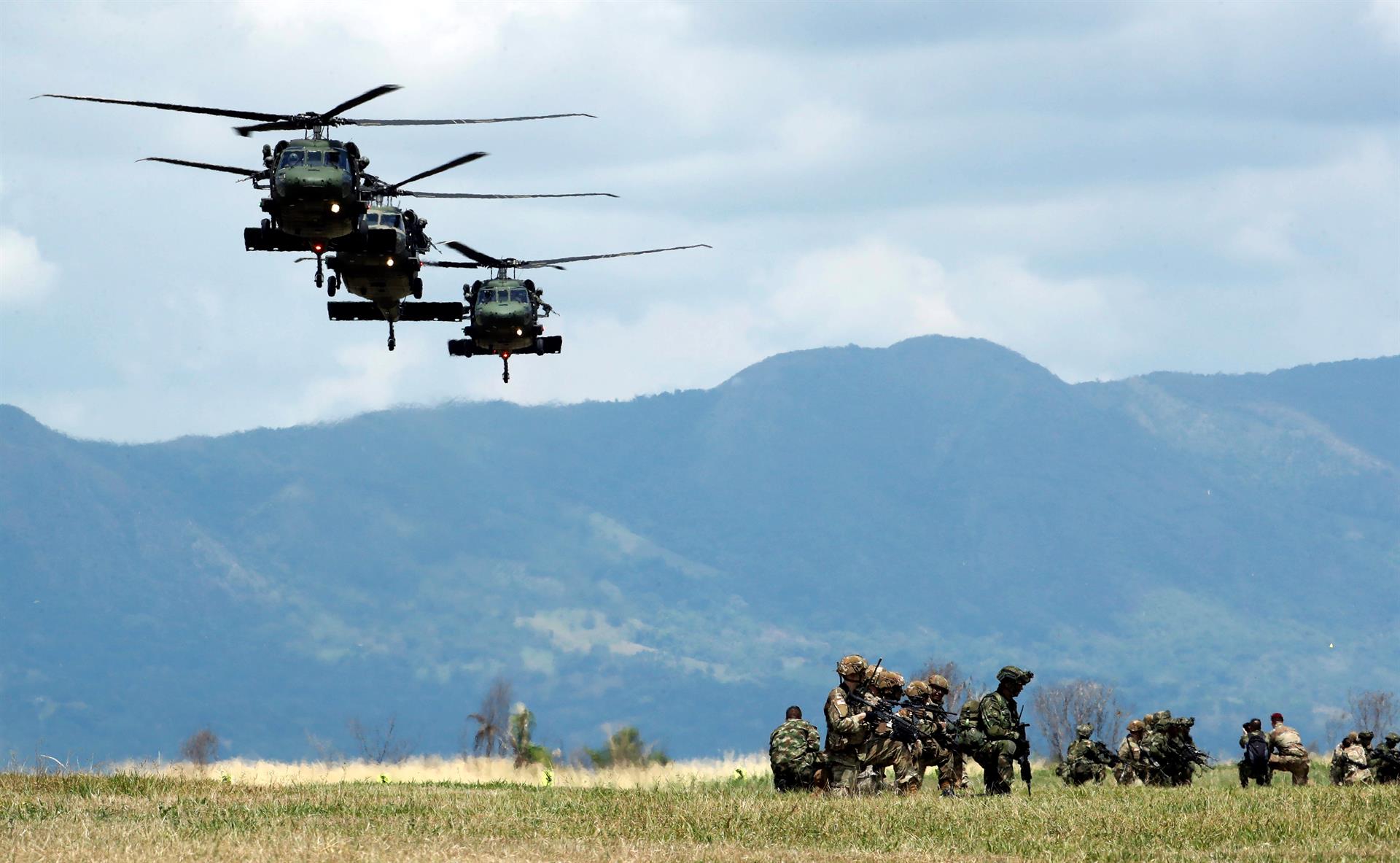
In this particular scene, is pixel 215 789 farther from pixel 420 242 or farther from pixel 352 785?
pixel 420 242

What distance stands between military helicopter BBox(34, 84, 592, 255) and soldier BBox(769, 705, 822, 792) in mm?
12053

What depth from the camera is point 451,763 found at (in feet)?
147

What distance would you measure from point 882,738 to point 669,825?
4.97 metres

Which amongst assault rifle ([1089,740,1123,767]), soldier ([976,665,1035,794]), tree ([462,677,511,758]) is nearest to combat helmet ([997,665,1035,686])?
soldier ([976,665,1035,794])

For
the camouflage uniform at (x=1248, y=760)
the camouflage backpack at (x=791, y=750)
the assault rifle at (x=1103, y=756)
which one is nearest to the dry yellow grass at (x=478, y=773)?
the assault rifle at (x=1103, y=756)

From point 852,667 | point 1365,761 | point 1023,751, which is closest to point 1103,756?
point 1365,761

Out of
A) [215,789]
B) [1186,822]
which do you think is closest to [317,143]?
[215,789]

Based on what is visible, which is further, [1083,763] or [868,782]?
[1083,763]

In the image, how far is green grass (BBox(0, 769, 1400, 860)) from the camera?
16.8 metres

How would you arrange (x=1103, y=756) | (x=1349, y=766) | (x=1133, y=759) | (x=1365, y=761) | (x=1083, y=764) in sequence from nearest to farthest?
(x=1349, y=766)
(x=1365, y=761)
(x=1133, y=759)
(x=1083, y=764)
(x=1103, y=756)

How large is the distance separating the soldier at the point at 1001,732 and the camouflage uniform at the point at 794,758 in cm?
201

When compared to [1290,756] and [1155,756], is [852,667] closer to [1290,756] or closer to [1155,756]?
[1155,756]

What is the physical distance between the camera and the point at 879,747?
23.4 meters

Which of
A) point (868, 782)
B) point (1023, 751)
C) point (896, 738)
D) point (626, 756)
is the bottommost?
point (868, 782)
